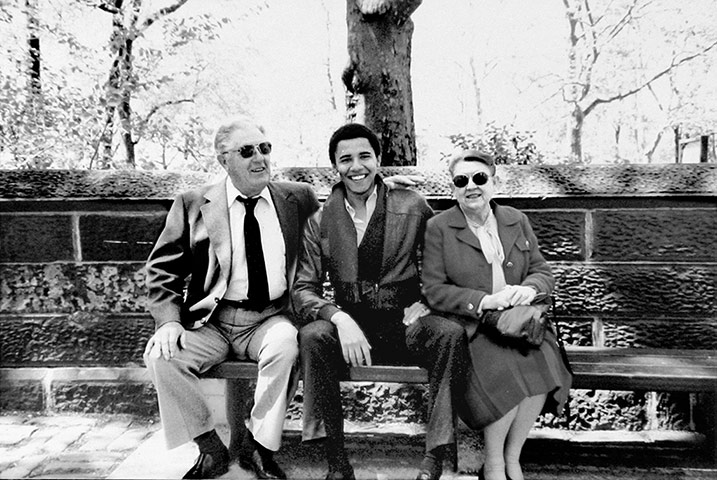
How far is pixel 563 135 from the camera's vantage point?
24.2 m

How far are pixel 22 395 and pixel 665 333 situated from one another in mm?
4058

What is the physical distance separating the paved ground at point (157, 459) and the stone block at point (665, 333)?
2.25ft

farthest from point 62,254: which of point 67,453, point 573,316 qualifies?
point 573,316

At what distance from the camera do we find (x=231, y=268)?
3.05 metres

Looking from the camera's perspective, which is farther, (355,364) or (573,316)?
(573,316)

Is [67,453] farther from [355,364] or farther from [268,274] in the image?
[355,364]

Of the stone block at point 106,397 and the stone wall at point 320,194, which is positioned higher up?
the stone wall at point 320,194

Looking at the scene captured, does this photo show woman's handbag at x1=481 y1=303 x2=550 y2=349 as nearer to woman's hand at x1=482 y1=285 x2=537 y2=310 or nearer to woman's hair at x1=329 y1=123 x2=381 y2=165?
woman's hand at x1=482 y1=285 x2=537 y2=310

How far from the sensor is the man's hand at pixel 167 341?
279 cm

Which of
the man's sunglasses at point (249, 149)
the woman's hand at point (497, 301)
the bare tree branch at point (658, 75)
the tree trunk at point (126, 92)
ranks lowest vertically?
the woman's hand at point (497, 301)

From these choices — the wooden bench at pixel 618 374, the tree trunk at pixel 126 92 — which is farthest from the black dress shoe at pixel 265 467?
the tree trunk at pixel 126 92

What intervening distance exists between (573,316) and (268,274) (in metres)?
1.85

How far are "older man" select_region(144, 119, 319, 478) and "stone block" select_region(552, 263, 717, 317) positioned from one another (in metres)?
1.68

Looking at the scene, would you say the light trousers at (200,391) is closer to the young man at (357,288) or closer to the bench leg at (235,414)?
the young man at (357,288)
